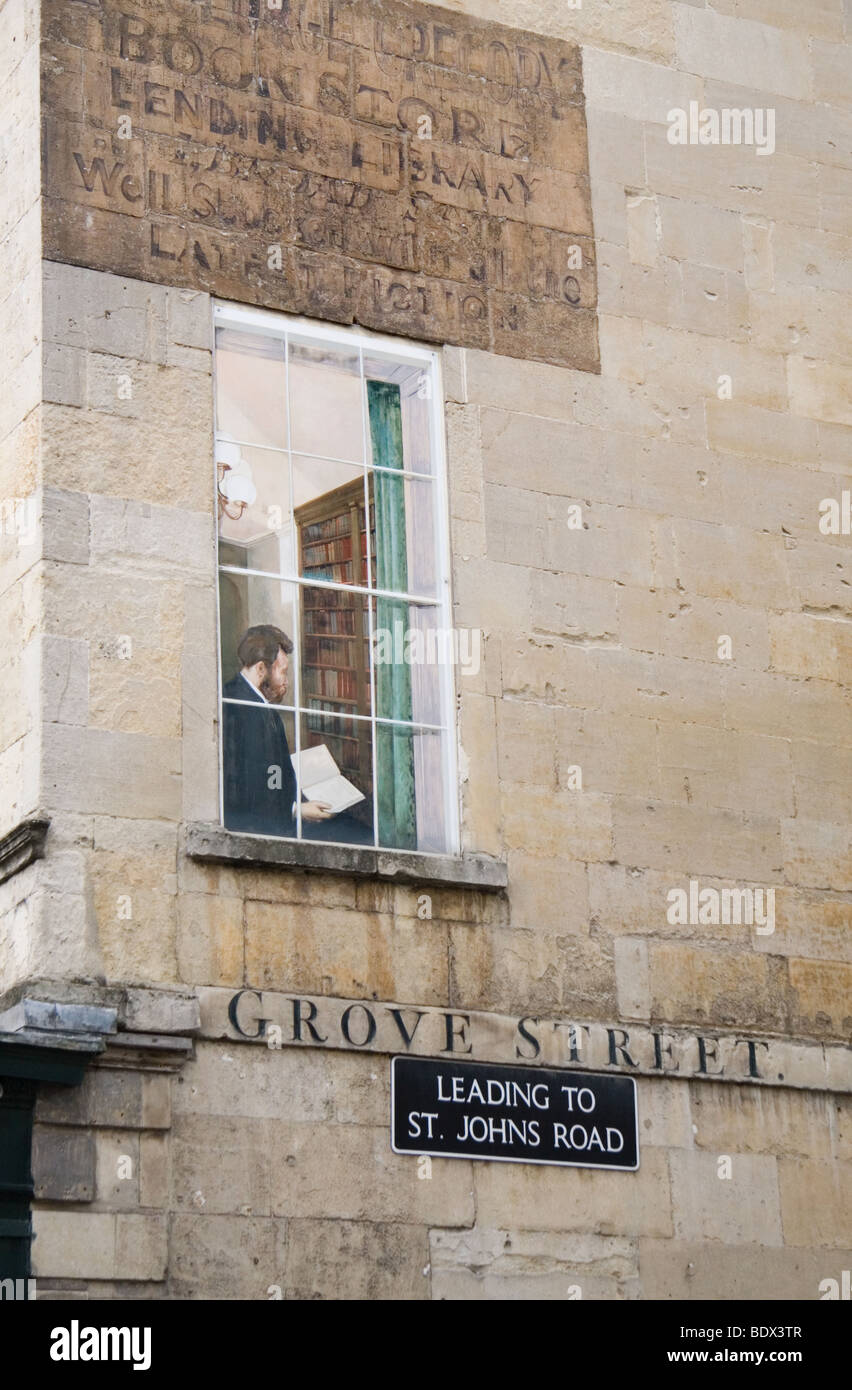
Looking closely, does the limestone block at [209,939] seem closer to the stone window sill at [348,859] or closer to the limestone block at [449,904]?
the stone window sill at [348,859]

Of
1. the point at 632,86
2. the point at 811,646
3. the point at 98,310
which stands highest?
the point at 632,86

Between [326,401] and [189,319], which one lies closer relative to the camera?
[189,319]

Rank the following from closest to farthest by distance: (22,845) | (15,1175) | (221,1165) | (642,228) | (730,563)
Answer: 1. (15,1175)
2. (221,1165)
3. (22,845)
4. (730,563)
5. (642,228)

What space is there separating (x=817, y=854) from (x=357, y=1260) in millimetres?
3082

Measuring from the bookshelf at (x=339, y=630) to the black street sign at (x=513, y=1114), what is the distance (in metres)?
1.21

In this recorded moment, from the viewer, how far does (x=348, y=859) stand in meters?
9.21

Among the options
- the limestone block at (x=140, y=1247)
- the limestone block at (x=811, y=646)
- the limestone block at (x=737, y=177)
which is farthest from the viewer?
the limestone block at (x=737, y=177)

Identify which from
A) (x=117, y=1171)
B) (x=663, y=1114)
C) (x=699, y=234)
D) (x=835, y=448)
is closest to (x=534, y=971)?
(x=663, y=1114)

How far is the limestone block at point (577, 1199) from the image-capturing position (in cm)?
911

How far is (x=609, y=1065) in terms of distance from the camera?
948cm

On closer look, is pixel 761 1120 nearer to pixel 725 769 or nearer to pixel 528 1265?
pixel 528 1265

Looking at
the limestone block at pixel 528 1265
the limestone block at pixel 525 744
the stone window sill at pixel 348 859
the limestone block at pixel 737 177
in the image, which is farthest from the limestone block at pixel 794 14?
the limestone block at pixel 528 1265

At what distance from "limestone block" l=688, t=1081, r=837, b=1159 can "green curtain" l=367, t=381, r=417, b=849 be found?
1.75 metres

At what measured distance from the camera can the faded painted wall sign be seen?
977cm
